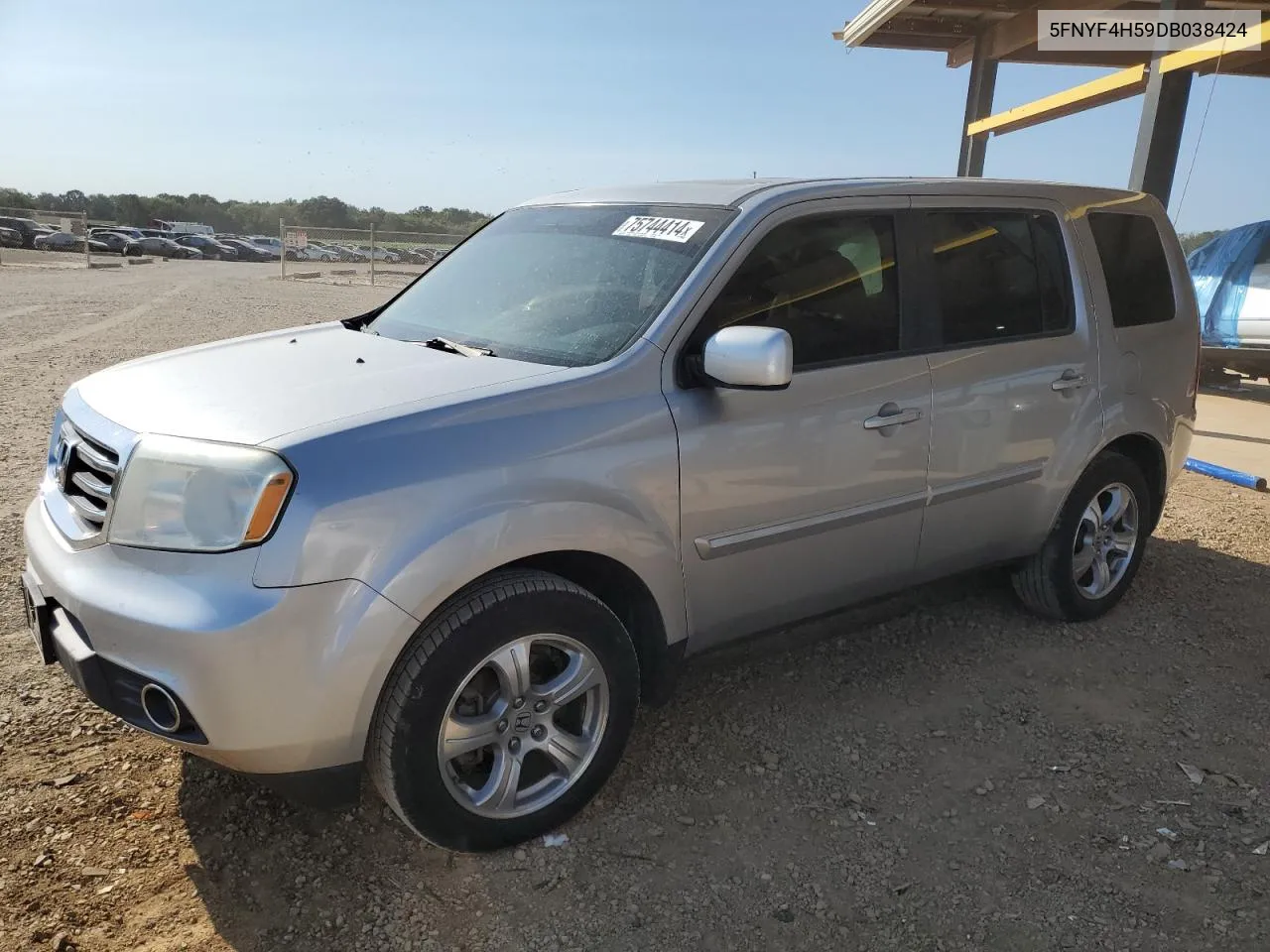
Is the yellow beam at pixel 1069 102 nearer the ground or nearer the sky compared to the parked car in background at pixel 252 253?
nearer the sky

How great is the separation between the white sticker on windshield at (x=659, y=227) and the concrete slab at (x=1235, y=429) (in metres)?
5.84

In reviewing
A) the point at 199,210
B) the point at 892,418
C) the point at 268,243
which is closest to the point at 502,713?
the point at 892,418

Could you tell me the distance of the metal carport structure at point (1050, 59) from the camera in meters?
8.17

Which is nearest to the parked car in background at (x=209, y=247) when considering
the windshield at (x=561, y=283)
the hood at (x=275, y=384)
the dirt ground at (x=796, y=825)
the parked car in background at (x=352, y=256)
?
the parked car in background at (x=352, y=256)

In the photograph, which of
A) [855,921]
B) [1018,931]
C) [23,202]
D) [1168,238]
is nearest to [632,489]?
[855,921]

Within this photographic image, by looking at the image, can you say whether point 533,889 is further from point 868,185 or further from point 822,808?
point 868,185

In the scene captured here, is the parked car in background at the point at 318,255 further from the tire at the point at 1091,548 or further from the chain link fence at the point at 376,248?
the tire at the point at 1091,548

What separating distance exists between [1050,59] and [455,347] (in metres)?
10.3

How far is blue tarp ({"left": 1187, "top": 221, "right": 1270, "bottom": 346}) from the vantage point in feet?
31.9

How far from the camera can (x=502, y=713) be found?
2.59 m

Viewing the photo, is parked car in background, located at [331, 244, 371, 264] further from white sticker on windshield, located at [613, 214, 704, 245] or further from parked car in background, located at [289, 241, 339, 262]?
white sticker on windshield, located at [613, 214, 704, 245]

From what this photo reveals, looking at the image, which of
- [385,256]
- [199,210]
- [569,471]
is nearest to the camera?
[569,471]

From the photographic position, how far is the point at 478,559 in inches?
94.6

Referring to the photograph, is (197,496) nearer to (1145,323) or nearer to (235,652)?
(235,652)
